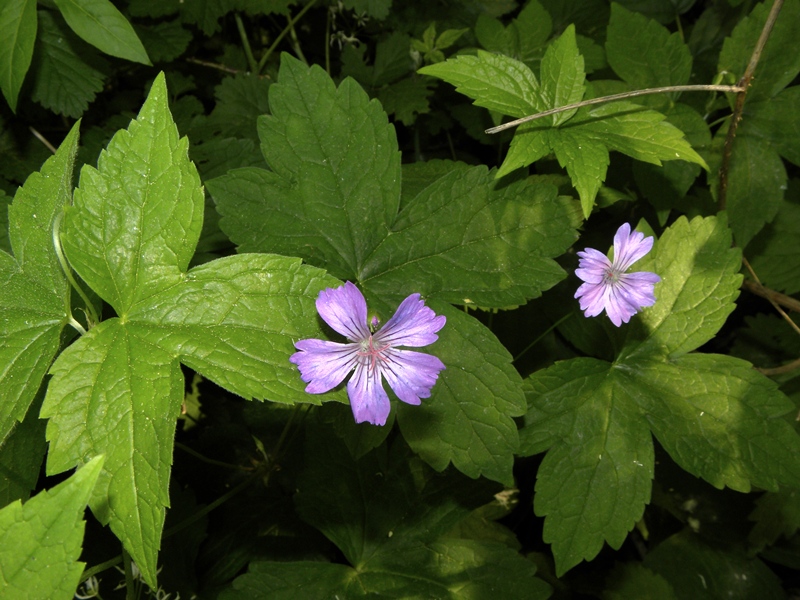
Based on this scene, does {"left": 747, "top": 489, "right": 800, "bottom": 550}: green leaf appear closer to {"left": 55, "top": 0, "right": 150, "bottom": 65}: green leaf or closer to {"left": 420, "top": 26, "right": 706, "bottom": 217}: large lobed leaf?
{"left": 420, "top": 26, "right": 706, "bottom": 217}: large lobed leaf

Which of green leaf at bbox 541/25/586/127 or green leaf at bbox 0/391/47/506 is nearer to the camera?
green leaf at bbox 0/391/47/506

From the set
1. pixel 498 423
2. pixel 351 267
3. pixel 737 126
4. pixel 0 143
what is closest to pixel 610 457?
pixel 498 423

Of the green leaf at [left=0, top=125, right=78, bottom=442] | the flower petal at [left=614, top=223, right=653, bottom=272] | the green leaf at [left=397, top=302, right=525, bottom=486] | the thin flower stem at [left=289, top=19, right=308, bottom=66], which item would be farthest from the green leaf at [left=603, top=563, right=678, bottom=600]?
the thin flower stem at [left=289, top=19, right=308, bottom=66]

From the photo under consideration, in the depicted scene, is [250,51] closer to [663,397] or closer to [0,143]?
[0,143]

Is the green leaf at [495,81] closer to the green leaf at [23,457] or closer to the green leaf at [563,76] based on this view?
the green leaf at [563,76]

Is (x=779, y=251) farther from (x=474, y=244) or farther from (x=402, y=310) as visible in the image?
(x=402, y=310)

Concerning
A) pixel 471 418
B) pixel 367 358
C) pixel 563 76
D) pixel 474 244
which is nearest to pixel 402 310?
pixel 367 358
